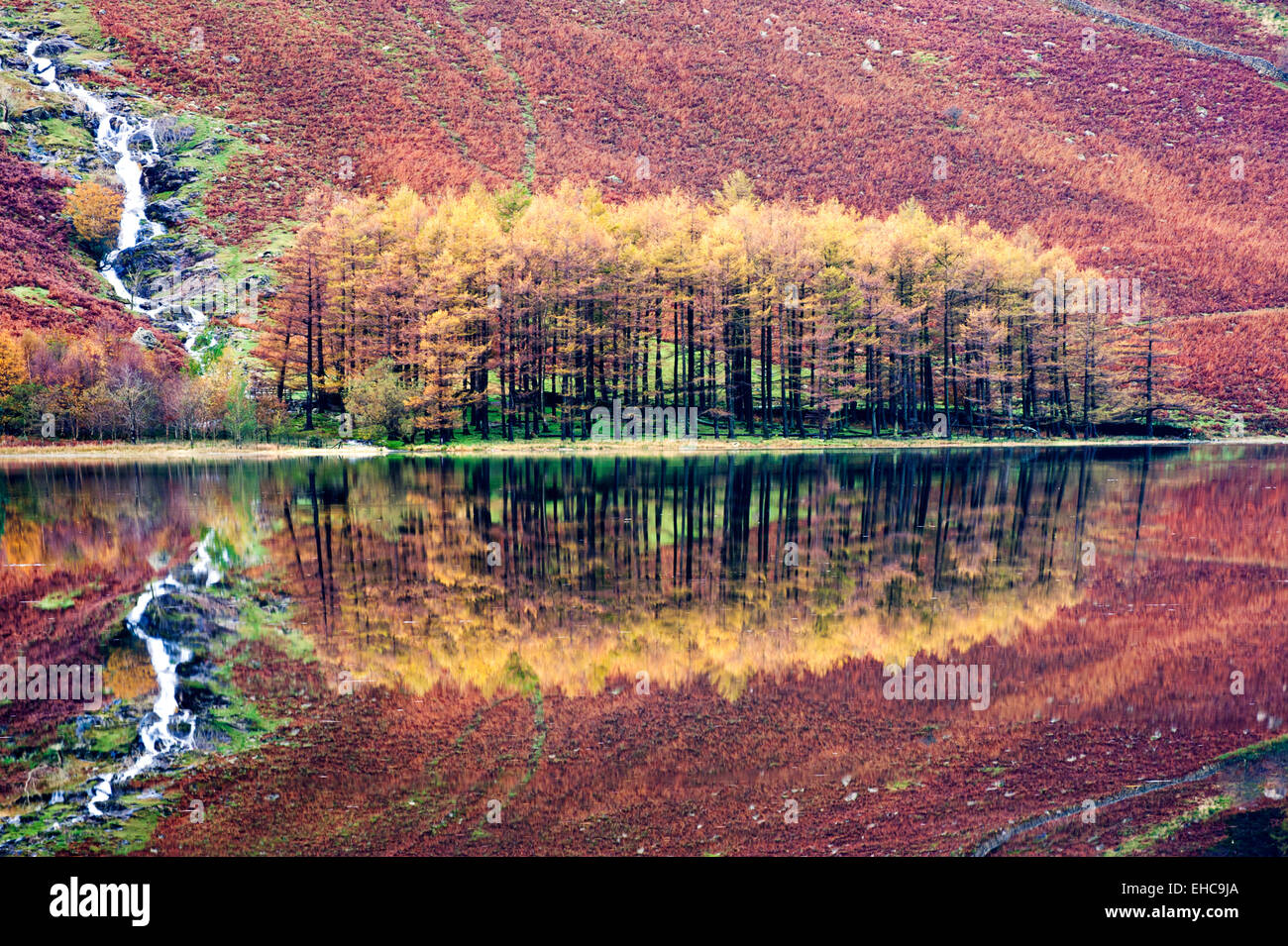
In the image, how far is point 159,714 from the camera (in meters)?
12.0

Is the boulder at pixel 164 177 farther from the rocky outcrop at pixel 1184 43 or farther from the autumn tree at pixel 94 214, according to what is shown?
the rocky outcrop at pixel 1184 43

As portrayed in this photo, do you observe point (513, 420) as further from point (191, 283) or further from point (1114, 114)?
point (1114, 114)

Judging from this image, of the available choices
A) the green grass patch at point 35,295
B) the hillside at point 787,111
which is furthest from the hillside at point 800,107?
the green grass patch at point 35,295

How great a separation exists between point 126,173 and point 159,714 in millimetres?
88498

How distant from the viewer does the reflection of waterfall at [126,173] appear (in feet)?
244

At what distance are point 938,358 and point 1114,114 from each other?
165 ft

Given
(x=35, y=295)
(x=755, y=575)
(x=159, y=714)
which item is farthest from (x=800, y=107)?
(x=159, y=714)

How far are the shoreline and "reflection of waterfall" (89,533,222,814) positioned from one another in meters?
40.3

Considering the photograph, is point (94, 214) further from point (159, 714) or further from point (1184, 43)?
point (1184, 43)

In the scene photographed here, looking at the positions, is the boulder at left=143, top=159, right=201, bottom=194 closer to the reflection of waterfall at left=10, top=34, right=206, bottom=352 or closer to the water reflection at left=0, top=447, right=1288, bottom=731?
the reflection of waterfall at left=10, top=34, right=206, bottom=352

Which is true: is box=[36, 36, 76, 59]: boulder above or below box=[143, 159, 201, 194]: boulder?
above

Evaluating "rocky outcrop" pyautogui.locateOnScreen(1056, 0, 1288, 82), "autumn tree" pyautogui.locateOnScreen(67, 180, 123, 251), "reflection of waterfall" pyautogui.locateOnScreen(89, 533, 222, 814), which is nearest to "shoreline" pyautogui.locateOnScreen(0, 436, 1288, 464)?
"autumn tree" pyautogui.locateOnScreen(67, 180, 123, 251)

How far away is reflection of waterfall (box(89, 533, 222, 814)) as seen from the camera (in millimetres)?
10266
